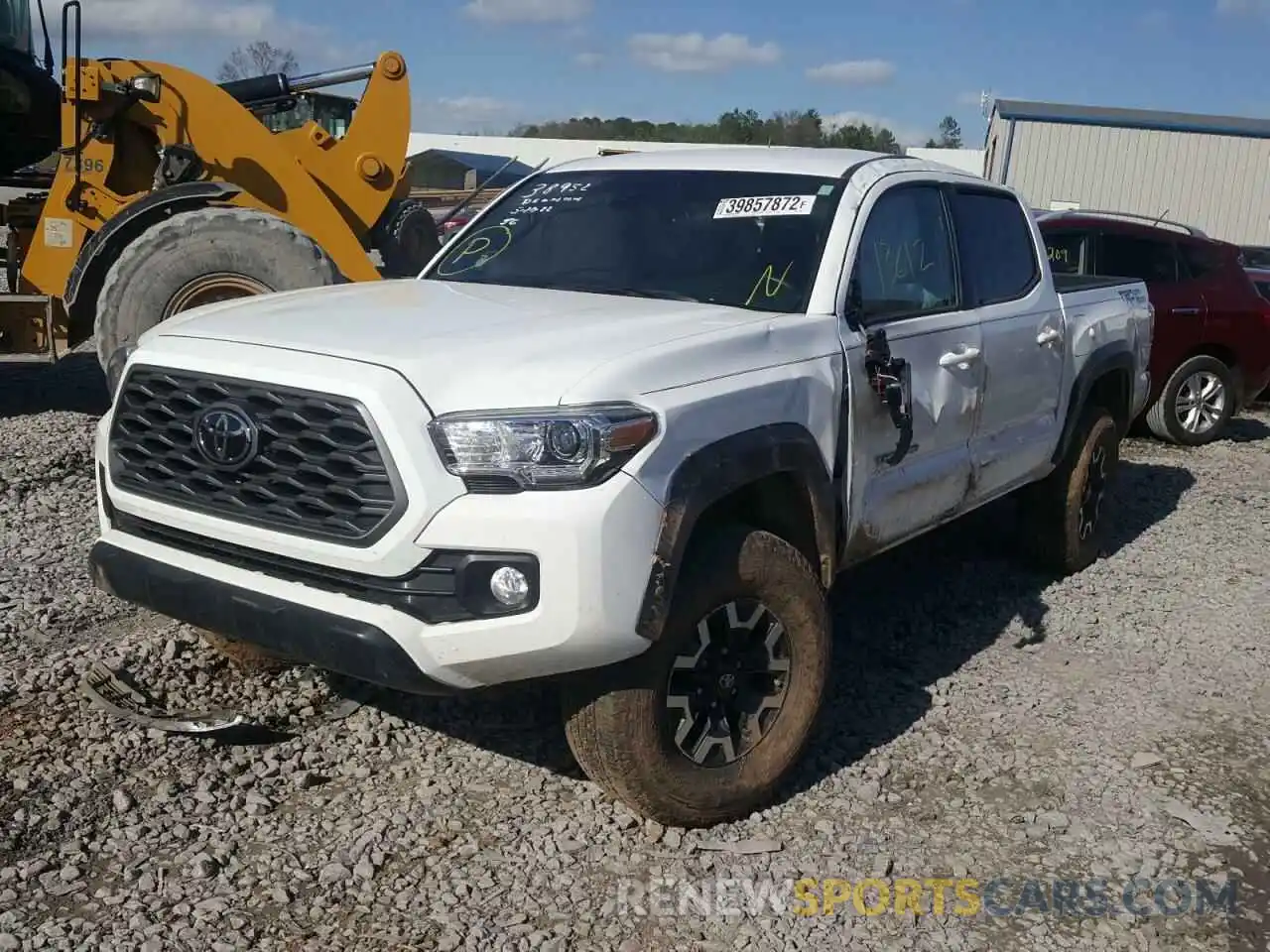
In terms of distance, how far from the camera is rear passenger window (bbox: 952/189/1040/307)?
517 centimetres

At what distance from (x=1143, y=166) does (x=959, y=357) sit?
2798 centimetres

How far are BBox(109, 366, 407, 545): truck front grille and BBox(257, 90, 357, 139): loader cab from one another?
20.3 ft

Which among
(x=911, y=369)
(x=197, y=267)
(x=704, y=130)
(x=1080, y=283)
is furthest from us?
(x=704, y=130)

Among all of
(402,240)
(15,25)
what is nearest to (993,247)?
(402,240)

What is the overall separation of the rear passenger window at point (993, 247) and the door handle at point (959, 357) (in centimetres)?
27

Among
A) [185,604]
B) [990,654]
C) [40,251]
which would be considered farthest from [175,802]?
[40,251]

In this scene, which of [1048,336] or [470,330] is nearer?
[470,330]

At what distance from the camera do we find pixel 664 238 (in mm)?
4562

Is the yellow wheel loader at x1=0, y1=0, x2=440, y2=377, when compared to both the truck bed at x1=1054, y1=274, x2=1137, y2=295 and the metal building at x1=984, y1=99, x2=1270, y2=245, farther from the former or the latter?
the metal building at x1=984, y1=99, x2=1270, y2=245

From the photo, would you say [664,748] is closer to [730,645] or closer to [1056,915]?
[730,645]

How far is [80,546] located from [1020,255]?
4.49m

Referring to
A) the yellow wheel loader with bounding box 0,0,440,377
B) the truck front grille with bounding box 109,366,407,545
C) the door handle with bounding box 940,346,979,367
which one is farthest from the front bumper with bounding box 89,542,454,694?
the yellow wheel loader with bounding box 0,0,440,377

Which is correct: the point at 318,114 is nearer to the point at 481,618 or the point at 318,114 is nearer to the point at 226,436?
the point at 226,436

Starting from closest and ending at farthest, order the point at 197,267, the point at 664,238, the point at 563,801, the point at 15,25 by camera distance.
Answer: the point at 563,801, the point at 664,238, the point at 197,267, the point at 15,25
